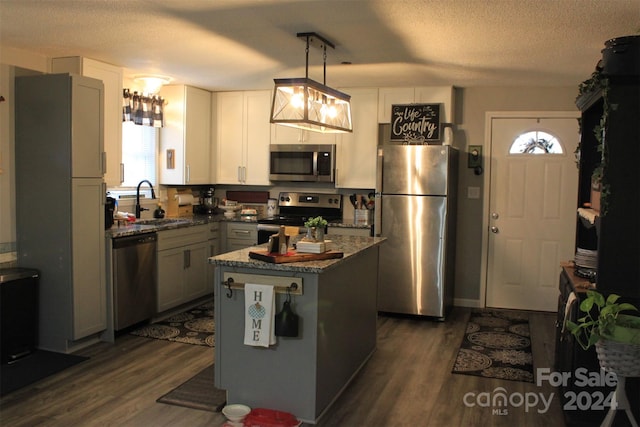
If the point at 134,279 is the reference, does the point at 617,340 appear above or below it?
above

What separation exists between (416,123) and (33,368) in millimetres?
4015

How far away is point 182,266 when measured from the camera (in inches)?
211

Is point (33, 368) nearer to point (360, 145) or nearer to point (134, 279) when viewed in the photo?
point (134, 279)

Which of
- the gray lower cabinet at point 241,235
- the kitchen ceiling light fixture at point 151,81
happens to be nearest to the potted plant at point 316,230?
the gray lower cabinet at point 241,235

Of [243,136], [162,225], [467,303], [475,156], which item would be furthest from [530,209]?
[162,225]

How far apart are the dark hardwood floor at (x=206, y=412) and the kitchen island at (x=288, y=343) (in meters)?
0.20

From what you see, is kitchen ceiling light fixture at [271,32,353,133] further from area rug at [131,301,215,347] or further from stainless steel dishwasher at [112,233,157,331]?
area rug at [131,301,215,347]

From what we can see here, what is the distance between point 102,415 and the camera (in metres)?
3.18

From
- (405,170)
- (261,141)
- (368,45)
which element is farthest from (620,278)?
(261,141)

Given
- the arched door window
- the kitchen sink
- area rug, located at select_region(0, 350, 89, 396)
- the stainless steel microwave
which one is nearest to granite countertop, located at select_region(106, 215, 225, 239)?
the kitchen sink

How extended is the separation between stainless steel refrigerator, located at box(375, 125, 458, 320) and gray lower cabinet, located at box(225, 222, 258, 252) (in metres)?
1.43

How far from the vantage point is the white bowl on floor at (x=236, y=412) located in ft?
9.87

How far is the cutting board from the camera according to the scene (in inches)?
122

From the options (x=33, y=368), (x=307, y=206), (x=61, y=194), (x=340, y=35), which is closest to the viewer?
(x=340, y=35)
